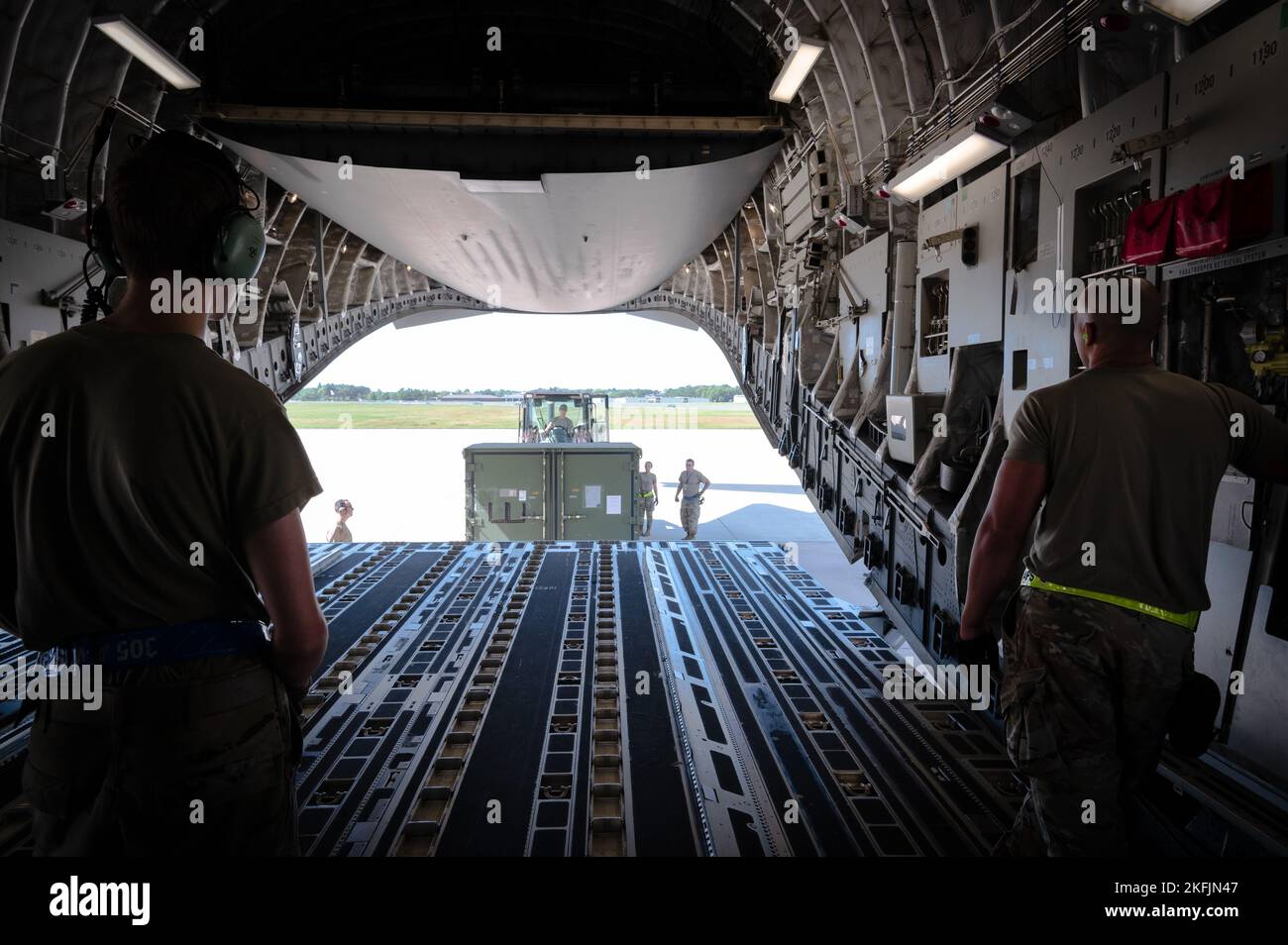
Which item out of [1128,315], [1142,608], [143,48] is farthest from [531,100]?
[1142,608]

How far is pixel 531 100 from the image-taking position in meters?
8.53

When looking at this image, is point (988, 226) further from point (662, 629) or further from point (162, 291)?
point (162, 291)

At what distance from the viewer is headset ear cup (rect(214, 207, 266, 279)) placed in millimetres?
1570

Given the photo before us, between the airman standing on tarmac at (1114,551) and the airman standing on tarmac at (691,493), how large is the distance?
11.7m

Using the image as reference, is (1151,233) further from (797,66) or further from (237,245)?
(797,66)

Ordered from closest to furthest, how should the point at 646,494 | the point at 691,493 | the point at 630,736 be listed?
the point at 630,736, the point at 646,494, the point at 691,493

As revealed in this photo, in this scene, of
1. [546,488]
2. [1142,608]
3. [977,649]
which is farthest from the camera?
[546,488]

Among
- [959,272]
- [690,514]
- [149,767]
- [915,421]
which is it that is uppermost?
[959,272]

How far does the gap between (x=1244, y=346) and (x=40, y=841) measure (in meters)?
4.17

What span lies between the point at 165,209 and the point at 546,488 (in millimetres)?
10546

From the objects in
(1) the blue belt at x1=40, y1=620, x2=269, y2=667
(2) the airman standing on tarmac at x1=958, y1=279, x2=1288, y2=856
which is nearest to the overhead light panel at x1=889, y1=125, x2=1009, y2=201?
(2) the airman standing on tarmac at x1=958, y1=279, x2=1288, y2=856

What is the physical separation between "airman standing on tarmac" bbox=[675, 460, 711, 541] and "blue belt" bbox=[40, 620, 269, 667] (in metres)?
12.6

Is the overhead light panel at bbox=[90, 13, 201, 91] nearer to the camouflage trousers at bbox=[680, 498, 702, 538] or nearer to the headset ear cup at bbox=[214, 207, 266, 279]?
the headset ear cup at bbox=[214, 207, 266, 279]

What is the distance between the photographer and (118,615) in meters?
1.49
